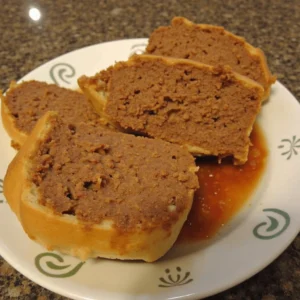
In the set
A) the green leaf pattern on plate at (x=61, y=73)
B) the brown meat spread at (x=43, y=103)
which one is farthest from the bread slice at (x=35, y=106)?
the green leaf pattern on plate at (x=61, y=73)

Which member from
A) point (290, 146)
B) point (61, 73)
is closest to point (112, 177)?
point (290, 146)

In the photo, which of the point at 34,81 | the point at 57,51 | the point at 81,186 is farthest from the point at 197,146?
the point at 57,51

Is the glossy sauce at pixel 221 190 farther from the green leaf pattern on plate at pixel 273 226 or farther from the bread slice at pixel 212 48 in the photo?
the bread slice at pixel 212 48

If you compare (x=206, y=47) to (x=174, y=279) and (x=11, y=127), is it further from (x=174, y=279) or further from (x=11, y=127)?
(x=174, y=279)

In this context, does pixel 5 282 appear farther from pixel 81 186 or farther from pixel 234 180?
pixel 234 180

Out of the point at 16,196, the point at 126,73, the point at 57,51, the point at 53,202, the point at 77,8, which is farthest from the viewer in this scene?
the point at 77,8

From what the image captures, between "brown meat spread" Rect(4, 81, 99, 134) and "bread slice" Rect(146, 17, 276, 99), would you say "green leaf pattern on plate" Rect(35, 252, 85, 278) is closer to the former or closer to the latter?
"brown meat spread" Rect(4, 81, 99, 134)

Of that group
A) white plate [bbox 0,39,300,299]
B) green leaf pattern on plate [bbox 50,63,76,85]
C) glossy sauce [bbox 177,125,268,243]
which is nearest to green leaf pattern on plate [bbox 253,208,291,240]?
white plate [bbox 0,39,300,299]
